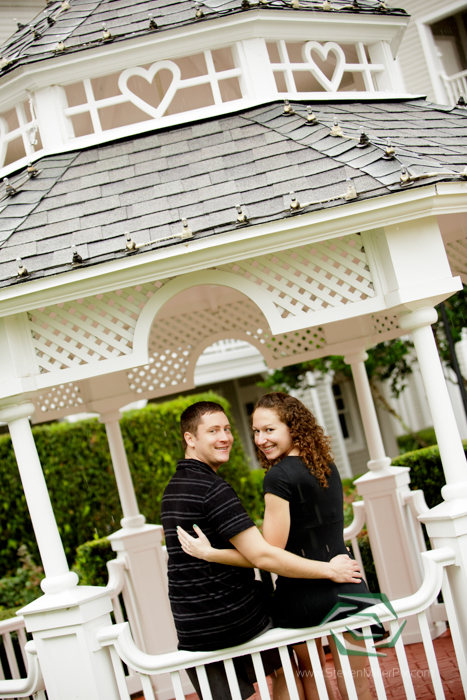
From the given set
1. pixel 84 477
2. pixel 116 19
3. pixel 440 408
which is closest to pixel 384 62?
pixel 116 19

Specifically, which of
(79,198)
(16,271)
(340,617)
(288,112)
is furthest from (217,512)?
(288,112)

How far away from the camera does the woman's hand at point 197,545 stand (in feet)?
10.3

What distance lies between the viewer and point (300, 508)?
317cm

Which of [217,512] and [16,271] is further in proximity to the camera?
[16,271]

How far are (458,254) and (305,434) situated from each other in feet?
10.9

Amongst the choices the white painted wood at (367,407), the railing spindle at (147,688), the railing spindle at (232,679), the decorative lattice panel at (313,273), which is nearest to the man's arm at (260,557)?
the railing spindle at (232,679)

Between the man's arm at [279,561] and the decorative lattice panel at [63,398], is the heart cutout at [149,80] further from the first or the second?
the man's arm at [279,561]

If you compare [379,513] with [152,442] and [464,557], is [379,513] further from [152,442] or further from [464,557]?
[152,442]

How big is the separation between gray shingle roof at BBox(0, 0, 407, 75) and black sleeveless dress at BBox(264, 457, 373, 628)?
347 cm

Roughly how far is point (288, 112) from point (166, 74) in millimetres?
1860

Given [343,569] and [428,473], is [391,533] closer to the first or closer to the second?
[428,473]

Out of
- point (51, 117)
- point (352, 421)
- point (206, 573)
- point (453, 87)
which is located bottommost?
point (352, 421)

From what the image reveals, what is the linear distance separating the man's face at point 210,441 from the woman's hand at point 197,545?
34cm

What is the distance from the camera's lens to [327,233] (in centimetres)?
380
